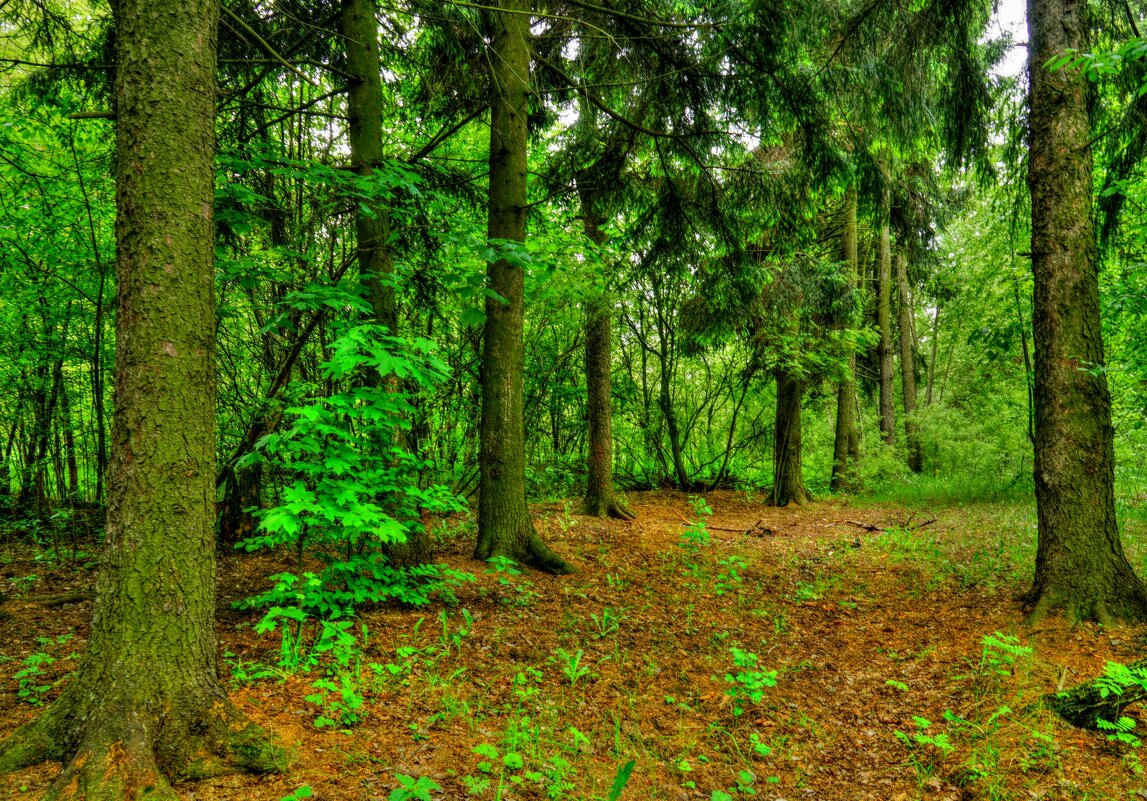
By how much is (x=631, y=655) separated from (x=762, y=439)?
38.3 ft

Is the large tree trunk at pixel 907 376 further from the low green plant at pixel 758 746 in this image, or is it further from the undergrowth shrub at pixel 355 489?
the undergrowth shrub at pixel 355 489

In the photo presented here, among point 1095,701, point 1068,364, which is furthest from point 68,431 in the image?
point 1068,364

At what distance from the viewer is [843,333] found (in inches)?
467

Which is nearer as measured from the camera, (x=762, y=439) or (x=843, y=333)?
(x=843, y=333)

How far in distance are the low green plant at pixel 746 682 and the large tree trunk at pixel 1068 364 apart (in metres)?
2.41

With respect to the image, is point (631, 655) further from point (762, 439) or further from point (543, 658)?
point (762, 439)

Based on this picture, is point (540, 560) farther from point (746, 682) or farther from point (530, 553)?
point (746, 682)

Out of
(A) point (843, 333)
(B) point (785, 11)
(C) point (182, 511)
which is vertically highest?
(B) point (785, 11)

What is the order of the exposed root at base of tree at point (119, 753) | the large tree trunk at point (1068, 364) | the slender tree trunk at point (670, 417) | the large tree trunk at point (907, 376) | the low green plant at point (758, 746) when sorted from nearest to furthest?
the exposed root at base of tree at point (119, 753) → the low green plant at point (758, 746) → the large tree trunk at point (1068, 364) → the slender tree trunk at point (670, 417) → the large tree trunk at point (907, 376)

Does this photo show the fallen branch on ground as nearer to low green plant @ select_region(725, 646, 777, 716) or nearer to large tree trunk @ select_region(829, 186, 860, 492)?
low green plant @ select_region(725, 646, 777, 716)

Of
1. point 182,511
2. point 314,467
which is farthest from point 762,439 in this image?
→ point 182,511

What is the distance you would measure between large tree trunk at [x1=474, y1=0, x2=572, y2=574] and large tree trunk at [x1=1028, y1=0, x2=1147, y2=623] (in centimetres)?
446

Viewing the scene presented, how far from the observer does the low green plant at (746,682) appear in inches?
157

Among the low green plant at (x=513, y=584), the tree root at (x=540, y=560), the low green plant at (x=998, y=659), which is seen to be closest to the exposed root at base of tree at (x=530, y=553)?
the tree root at (x=540, y=560)
